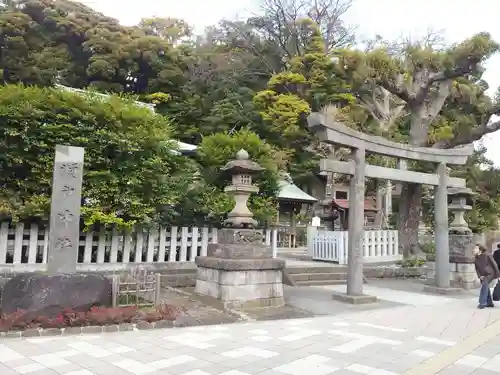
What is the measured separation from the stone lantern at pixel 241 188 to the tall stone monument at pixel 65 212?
3.27 meters

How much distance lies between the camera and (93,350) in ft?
19.2

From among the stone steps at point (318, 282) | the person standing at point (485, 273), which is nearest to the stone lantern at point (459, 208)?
the person standing at point (485, 273)

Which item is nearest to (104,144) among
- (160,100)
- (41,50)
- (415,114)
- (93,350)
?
(93,350)

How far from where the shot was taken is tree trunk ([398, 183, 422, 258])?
17484 mm

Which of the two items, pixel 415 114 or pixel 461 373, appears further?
pixel 415 114

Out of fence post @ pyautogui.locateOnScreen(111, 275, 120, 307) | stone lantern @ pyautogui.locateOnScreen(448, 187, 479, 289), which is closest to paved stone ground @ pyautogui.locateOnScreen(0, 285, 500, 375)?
fence post @ pyautogui.locateOnScreen(111, 275, 120, 307)

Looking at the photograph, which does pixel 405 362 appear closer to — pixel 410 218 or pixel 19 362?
pixel 19 362

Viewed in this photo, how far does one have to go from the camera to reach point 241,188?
979 centimetres

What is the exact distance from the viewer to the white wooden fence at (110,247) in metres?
9.96

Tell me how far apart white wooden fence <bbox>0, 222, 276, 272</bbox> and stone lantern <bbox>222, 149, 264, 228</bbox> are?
2.85 meters

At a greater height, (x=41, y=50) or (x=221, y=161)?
(x=41, y=50)

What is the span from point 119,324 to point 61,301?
1.01 metres

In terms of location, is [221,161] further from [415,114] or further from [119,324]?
[415,114]

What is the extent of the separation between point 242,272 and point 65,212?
3701 millimetres
